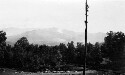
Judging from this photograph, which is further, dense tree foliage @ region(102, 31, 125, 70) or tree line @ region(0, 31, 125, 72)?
dense tree foliage @ region(102, 31, 125, 70)

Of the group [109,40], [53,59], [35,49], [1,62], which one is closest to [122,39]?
[109,40]

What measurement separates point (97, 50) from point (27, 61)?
44.9 metres

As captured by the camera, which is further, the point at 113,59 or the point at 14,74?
the point at 113,59

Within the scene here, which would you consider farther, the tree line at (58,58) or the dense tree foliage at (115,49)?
the dense tree foliage at (115,49)

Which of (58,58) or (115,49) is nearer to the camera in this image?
(58,58)

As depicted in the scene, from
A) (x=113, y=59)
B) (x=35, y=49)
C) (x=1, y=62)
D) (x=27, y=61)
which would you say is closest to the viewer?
(x=27, y=61)

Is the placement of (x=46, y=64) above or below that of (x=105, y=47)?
below

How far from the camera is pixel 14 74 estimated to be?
77750 mm

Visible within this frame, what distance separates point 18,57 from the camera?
106 meters

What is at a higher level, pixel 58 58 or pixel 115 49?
pixel 115 49

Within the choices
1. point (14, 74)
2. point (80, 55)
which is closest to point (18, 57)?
point (14, 74)

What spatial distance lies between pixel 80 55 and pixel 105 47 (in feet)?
53.4

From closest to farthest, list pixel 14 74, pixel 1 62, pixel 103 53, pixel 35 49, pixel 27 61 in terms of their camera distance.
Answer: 1. pixel 14 74
2. pixel 27 61
3. pixel 1 62
4. pixel 103 53
5. pixel 35 49

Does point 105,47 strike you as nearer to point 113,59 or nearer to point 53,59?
point 113,59
